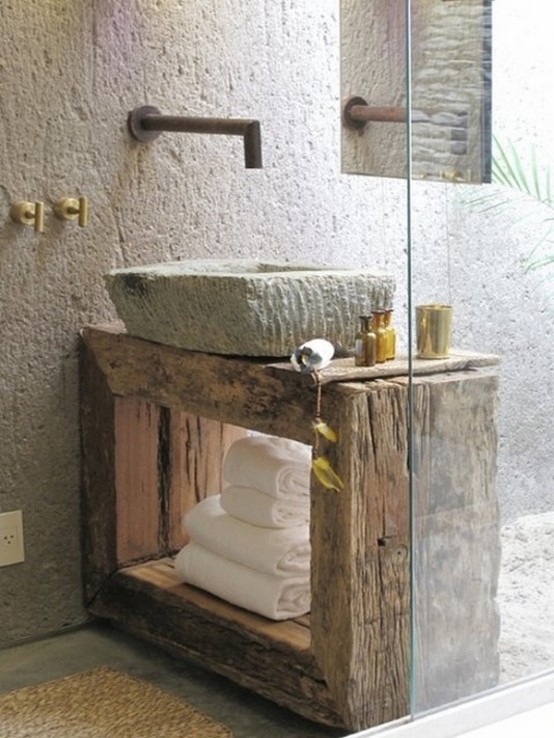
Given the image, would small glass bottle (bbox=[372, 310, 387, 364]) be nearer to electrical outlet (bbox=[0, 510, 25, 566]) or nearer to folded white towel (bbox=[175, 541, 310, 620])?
folded white towel (bbox=[175, 541, 310, 620])

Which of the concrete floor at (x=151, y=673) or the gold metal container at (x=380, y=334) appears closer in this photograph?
the gold metal container at (x=380, y=334)

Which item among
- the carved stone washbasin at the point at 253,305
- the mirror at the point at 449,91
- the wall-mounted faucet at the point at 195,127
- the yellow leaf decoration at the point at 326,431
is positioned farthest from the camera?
the wall-mounted faucet at the point at 195,127

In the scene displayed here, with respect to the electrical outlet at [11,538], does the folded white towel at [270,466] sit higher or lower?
higher

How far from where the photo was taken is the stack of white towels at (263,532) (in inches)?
90.4

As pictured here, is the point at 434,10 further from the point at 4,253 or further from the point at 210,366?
the point at 4,253

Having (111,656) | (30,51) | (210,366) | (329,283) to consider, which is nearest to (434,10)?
(329,283)

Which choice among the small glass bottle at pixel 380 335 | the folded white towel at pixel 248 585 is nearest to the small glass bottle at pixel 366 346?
the small glass bottle at pixel 380 335

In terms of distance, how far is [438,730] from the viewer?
1988mm

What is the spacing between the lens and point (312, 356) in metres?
2.05

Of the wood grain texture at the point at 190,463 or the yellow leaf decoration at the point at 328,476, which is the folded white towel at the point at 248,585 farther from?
the yellow leaf decoration at the point at 328,476

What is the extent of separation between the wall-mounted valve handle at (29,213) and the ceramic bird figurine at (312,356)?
0.65 m

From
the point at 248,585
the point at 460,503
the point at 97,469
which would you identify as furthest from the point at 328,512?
the point at 97,469

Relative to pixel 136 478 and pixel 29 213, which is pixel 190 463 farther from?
pixel 29 213

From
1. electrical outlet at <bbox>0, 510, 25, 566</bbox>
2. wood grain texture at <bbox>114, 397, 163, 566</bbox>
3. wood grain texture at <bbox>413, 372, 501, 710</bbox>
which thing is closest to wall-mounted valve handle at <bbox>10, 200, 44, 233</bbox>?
wood grain texture at <bbox>114, 397, 163, 566</bbox>
